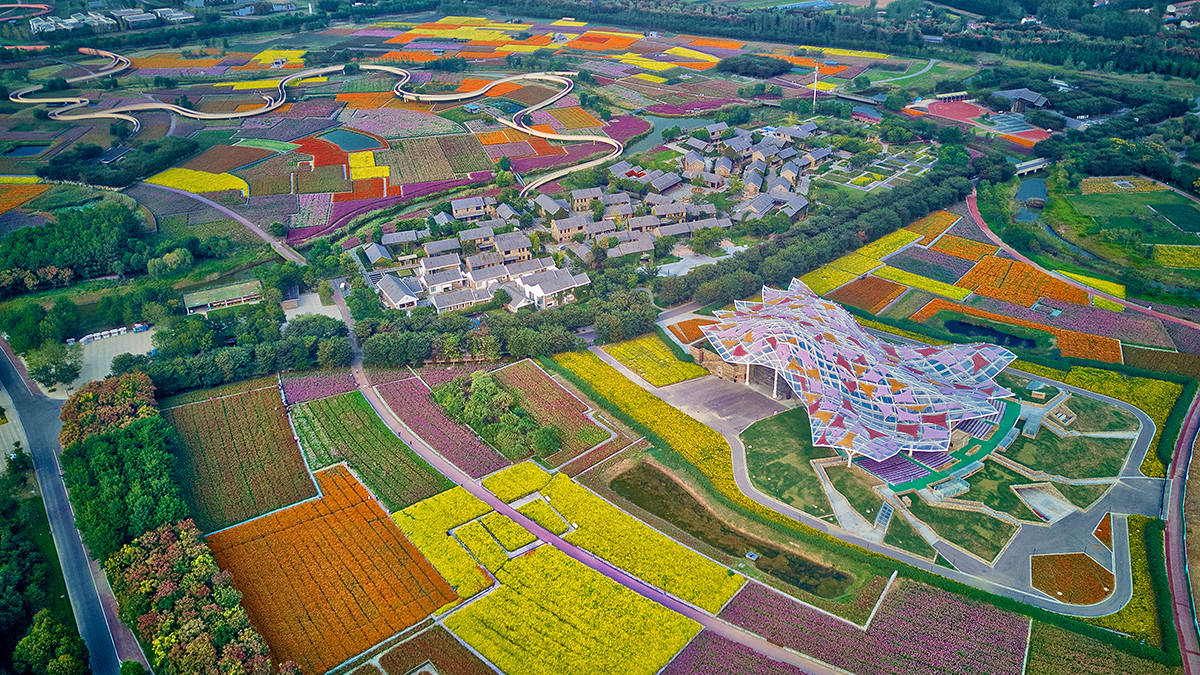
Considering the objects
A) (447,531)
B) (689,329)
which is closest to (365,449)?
(447,531)

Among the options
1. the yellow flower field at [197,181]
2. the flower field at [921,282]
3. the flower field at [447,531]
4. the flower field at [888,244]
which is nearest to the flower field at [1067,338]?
the flower field at [921,282]

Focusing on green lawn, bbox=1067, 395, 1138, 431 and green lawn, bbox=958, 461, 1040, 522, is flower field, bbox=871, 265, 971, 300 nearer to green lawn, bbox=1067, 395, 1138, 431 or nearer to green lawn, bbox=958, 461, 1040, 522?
green lawn, bbox=1067, 395, 1138, 431

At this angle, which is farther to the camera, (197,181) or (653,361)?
(197,181)

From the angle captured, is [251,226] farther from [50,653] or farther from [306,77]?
[306,77]

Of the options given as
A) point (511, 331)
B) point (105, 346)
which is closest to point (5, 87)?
point (105, 346)

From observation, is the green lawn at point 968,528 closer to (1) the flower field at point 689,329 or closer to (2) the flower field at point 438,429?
(1) the flower field at point 689,329

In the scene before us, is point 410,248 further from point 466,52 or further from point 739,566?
point 466,52

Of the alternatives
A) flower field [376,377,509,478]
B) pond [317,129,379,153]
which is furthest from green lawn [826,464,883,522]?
pond [317,129,379,153]
